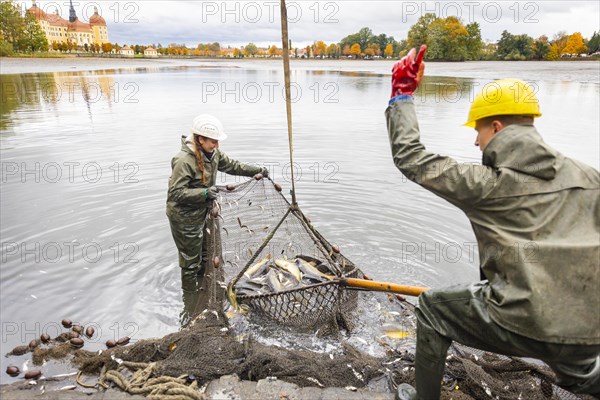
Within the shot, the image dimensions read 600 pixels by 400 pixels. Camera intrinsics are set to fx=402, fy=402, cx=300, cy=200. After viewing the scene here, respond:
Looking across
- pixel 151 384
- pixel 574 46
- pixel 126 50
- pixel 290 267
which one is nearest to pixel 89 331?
pixel 151 384

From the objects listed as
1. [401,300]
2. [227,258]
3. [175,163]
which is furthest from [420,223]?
[175,163]

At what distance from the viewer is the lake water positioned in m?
5.31

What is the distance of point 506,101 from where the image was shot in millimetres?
2205

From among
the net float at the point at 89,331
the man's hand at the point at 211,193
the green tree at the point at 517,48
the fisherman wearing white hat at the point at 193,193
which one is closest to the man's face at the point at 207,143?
the fisherman wearing white hat at the point at 193,193

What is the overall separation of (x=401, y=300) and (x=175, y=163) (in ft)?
10.3

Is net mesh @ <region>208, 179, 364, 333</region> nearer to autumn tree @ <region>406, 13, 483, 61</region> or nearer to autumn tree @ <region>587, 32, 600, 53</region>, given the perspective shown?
autumn tree @ <region>406, 13, 483, 61</region>

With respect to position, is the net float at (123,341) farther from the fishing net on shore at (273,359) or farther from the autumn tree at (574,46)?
the autumn tree at (574,46)

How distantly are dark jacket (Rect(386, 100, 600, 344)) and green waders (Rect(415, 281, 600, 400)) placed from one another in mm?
117

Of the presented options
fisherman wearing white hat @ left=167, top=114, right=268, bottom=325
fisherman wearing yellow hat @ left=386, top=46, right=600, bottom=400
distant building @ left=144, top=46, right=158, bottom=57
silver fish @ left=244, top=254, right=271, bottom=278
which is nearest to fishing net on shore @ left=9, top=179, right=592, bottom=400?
silver fish @ left=244, top=254, right=271, bottom=278

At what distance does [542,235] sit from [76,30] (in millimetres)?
161295

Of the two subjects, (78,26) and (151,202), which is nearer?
(151,202)

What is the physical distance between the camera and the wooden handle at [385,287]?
3.22 meters

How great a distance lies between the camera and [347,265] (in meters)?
4.69

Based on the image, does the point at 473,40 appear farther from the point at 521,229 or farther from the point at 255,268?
the point at 521,229
